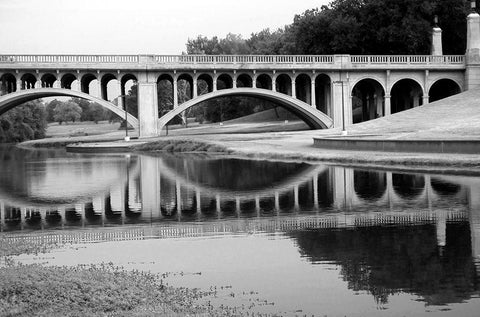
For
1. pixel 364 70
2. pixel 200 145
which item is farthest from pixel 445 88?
pixel 200 145

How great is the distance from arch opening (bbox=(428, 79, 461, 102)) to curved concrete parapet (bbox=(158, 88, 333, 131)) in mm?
13805

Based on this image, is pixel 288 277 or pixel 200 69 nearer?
pixel 288 277

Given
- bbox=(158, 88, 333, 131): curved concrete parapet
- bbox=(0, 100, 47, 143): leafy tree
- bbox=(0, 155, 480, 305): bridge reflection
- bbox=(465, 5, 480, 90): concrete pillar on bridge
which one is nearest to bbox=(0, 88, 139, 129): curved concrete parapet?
bbox=(158, 88, 333, 131): curved concrete parapet

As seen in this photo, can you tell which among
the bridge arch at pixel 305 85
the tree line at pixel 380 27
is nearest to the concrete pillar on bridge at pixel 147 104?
the bridge arch at pixel 305 85

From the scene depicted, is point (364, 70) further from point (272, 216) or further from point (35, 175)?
point (272, 216)

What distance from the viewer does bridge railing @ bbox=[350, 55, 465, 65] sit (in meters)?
74.1

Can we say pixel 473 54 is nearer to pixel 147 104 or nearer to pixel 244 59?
pixel 244 59

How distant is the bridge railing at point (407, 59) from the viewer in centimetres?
7406

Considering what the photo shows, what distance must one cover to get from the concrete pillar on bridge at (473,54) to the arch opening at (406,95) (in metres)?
4.87

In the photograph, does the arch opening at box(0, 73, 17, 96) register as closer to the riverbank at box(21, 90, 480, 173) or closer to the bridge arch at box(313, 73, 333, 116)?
the riverbank at box(21, 90, 480, 173)

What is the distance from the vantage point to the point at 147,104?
7162 centimetres

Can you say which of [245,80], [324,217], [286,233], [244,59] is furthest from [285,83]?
[286,233]

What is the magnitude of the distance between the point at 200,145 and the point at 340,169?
24536mm

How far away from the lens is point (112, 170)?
40.3m
